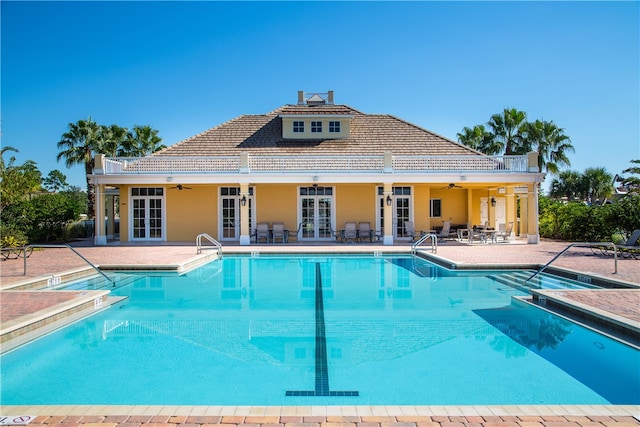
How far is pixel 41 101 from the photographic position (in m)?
17.9

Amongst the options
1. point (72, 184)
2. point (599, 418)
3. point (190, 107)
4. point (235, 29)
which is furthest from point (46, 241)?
point (72, 184)

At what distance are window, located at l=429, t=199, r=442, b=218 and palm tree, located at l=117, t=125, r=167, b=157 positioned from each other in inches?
802

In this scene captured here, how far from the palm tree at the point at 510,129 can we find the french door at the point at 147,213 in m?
20.9

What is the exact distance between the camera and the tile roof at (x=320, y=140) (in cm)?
2134

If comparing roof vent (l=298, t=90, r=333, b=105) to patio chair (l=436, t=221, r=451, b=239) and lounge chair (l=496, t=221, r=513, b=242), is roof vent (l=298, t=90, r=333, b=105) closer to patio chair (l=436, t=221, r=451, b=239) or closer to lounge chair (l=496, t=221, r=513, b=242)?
patio chair (l=436, t=221, r=451, b=239)

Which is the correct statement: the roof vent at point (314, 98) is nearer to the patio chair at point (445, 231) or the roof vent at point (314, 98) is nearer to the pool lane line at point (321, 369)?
the patio chair at point (445, 231)

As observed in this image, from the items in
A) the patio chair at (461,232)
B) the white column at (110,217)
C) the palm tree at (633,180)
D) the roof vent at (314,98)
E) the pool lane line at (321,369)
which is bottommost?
the pool lane line at (321,369)

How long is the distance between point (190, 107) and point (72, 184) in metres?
70.6

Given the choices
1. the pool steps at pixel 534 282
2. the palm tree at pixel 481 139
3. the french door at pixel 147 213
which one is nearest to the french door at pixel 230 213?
the french door at pixel 147 213

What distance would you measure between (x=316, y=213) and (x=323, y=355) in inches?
591

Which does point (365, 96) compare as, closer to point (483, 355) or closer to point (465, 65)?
point (465, 65)

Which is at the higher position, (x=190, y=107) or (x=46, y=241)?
(x=190, y=107)

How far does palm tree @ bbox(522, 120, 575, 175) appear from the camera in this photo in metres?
27.5

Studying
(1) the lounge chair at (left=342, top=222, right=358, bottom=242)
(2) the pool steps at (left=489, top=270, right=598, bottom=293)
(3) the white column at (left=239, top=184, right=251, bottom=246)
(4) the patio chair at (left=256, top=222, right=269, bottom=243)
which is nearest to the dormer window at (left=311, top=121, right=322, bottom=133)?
(1) the lounge chair at (left=342, top=222, right=358, bottom=242)
